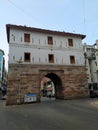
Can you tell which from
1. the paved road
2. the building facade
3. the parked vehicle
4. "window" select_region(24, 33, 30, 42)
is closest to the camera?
the paved road

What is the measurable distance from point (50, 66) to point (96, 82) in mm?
18138

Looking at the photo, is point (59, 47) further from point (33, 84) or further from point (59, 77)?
point (33, 84)

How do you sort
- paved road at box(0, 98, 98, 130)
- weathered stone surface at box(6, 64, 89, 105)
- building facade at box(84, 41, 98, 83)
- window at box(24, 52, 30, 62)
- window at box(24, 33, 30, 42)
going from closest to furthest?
paved road at box(0, 98, 98, 130) < weathered stone surface at box(6, 64, 89, 105) < window at box(24, 52, 30, 62) < window at box(24, 33, 30, 42) < building facade at box(84, 41, 98, 83)

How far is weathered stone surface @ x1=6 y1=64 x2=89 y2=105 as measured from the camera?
18547 mm

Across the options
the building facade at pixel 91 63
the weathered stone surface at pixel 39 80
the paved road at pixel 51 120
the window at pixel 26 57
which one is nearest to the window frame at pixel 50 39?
the weathered stone surface at pixel 39 80

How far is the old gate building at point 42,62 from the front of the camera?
62.8 ft

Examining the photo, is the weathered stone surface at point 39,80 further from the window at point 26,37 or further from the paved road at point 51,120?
the paved road at point 51,120

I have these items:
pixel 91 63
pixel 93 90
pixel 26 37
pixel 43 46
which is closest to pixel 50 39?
pixel 43 46

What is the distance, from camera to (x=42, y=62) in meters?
21.0

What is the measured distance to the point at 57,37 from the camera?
2284 centimetres

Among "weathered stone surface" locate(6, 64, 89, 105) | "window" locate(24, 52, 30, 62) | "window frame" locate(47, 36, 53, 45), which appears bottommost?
"weathered stone surface" locate(6, 64, 89, 105)

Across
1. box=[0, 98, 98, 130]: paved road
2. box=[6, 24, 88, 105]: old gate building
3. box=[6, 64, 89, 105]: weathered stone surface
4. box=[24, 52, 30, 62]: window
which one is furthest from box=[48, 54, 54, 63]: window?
box=[0, 98, 98, 130]: paved road

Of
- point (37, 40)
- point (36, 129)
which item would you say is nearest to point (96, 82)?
point (37, 40)

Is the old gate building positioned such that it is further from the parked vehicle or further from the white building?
the parked vehicle
